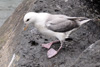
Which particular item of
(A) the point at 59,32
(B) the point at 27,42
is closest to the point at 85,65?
(A) the point at 59,32

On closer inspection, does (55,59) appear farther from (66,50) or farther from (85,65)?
(85,65)

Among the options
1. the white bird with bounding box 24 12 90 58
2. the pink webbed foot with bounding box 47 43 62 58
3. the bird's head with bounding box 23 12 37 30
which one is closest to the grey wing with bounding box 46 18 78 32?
the white bird with bounding box 24 12 90 58

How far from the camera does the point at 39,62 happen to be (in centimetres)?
428

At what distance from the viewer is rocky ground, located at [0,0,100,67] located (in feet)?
14.1

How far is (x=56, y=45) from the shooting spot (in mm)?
4926

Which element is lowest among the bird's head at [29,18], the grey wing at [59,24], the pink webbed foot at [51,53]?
the pink webbed foot at [51,53]

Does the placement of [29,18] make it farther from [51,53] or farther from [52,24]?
[51,53]

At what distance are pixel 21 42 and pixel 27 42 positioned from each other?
5.3 inches

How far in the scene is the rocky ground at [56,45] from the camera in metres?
4.30

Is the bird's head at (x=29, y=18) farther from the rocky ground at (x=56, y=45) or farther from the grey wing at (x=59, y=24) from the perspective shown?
the rocky ground at (x=56, y=45)

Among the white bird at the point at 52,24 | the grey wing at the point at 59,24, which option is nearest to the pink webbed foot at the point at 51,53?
the white bird at the point at 52,24

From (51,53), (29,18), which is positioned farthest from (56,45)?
(29,18)

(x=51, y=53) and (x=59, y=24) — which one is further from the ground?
(x=59, y=24)

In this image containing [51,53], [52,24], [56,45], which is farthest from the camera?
[56,45]
